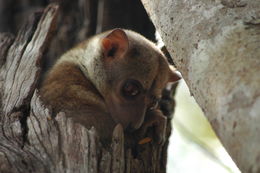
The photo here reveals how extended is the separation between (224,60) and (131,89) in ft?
6.30

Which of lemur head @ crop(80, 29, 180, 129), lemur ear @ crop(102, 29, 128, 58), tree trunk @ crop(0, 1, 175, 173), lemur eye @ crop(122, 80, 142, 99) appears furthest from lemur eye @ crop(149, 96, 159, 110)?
lemur ear @ crop(102, 29, 128, 58)

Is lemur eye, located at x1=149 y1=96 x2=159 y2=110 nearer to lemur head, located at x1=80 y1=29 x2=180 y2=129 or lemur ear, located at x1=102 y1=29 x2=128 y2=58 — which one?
lemur head, located at x1=80 y1=29 x2=180 y2=129

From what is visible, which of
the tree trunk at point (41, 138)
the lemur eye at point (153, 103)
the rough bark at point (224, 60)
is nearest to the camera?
the rough bark at point (224, 60)

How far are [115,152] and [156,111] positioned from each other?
130 cm

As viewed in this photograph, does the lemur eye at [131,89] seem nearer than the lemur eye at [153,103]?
Yes

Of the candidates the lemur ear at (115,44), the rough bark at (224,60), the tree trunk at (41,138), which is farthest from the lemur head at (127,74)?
the rough bark at (224,60)

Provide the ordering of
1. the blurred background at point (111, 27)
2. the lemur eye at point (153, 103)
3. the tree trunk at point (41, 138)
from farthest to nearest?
the blurred background at point (111, 27) → the lemur eye at point (153, 103) → the tree trunk at point (41, 138)

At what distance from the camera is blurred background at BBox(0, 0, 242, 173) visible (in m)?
6.11

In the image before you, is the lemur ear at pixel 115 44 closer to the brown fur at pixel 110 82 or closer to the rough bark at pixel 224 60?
the brown fur at pixel 110 82

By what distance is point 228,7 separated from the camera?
2936 mm

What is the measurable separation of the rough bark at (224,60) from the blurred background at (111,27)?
107 inches

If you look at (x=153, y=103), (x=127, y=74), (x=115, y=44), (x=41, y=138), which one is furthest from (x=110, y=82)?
(x=41, y=138)

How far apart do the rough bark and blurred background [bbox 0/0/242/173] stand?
2.72 metres

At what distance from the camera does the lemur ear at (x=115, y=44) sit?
4434 millimetres
